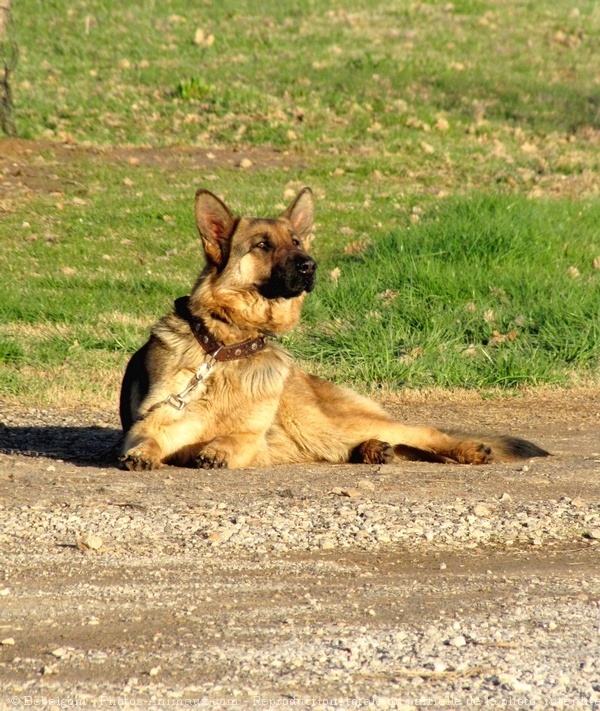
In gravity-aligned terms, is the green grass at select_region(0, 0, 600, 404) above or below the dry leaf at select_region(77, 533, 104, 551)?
above

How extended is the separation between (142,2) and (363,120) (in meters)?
8.32

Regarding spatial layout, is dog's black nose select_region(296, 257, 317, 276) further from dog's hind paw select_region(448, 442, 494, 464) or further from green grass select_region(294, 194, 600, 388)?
green grass select_region(294, 194, 600, 388)

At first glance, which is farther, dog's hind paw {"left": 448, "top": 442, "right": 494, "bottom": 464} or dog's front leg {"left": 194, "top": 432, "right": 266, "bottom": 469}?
dog's hind paw {"left": 448, "top": 442, "right": 494, "bottom": 464}

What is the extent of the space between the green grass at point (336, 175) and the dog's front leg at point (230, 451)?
300cm

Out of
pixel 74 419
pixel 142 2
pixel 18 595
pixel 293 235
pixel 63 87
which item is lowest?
pixel 74 419

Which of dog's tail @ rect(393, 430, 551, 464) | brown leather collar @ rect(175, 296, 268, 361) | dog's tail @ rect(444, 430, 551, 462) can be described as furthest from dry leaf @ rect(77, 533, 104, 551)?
dog's tail @ rect(444, 430, 551, 462)

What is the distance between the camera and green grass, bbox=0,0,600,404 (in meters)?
10.4

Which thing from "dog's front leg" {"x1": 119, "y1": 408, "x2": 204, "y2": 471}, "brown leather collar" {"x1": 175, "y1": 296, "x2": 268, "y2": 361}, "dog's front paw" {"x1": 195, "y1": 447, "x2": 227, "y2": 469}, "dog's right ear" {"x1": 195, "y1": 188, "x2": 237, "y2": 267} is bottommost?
"dog's front paw" {"x1": 195, "y1": 447, "x2": 227, "y2": 469}

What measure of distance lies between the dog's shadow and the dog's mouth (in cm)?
131

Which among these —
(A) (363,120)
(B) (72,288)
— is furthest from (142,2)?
(B) (72,288)

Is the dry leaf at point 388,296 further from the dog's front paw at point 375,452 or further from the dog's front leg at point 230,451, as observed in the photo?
the dog's front leg at point 230,451

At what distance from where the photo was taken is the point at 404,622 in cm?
386

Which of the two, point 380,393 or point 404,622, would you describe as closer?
point 404,622

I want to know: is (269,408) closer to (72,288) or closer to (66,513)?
(66,513)
